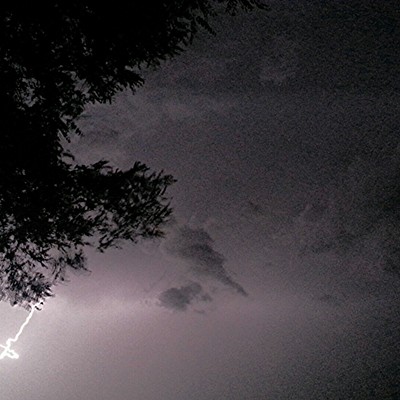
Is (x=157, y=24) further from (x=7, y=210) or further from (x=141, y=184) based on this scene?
(x=7, y=210)

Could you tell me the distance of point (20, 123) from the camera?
5.18 metres

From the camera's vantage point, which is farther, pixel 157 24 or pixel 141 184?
pixel 141 184

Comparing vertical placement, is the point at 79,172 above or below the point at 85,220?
above

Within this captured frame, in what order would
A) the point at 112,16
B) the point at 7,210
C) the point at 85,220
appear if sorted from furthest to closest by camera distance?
the point at 85,220
the point at 7,210
the point at 112,16

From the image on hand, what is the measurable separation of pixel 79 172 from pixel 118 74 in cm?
145

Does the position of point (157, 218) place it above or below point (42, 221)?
above

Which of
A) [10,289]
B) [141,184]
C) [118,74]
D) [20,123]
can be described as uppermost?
[118,74]

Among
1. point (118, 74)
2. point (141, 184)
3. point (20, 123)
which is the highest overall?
point (118, 74)

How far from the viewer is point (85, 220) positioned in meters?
5.84

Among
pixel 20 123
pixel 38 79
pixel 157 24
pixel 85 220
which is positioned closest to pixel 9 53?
pixel 38 79

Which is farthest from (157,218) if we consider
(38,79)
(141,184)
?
(38,79)

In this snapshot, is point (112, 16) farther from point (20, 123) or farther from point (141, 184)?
point (141, 184)

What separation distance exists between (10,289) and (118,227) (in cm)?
197

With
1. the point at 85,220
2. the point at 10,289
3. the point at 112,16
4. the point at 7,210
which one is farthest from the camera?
the point at 10,289
